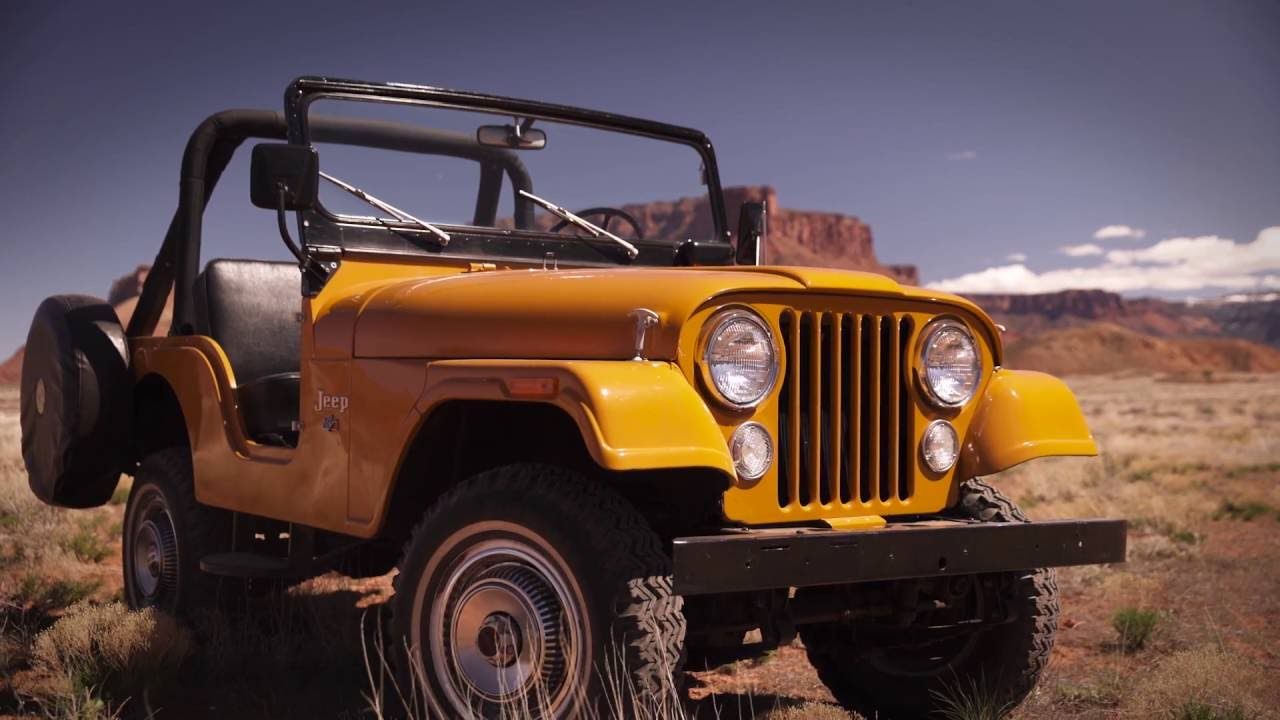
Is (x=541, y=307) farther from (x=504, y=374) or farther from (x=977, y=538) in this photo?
(x=977, y=538)

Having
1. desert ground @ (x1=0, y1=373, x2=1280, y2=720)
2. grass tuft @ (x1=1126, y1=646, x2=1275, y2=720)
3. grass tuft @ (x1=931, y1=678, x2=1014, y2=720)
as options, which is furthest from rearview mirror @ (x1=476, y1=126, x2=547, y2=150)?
A: grass tuft @ (x1=1126, y1=646, x2=1275, y2=720)

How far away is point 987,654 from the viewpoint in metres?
4.03

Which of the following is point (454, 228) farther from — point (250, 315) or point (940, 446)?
point (940, 446)

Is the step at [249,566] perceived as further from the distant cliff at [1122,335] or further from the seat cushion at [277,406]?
the distant cliff at [1122,335]

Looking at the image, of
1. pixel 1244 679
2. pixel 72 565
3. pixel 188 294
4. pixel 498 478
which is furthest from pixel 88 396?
pixel 1244 679

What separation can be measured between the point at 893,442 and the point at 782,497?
0.45 meters

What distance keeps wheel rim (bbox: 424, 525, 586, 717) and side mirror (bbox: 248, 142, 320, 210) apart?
151 centimetres

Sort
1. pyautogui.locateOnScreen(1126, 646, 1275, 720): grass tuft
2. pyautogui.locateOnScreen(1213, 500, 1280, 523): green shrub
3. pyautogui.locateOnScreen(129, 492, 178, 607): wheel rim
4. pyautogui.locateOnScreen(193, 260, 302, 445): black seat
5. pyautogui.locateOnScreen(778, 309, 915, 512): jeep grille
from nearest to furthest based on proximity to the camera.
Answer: pyautogui.locateOnScreen(778, 309, 915, 512): jeep grille < pyautogui.locateOnScreen(1126, 646, 1275, 720): grass tuft < pyautogui.locateOnScreen(129, 492, 178, 607): wheel rim < pyautogui.locateOnScreen(193, 260, 302, 445): black seat < pyautogui.locateOnScreen(1213, 500, 1280, 523): green shrub

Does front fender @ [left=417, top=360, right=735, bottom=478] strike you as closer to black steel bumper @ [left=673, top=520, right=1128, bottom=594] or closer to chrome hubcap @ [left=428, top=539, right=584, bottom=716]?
black steel bumper @ [left=673, top=520, right=1128, bottom=594]

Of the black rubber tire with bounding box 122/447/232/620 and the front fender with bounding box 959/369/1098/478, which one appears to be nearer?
the front fender with bounding box 959/369/1098/478

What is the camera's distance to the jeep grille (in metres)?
3.33

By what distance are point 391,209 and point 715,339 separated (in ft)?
6.29

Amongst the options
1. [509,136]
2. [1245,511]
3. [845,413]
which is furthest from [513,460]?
[1245,511]

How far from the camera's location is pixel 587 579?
9.77ft
